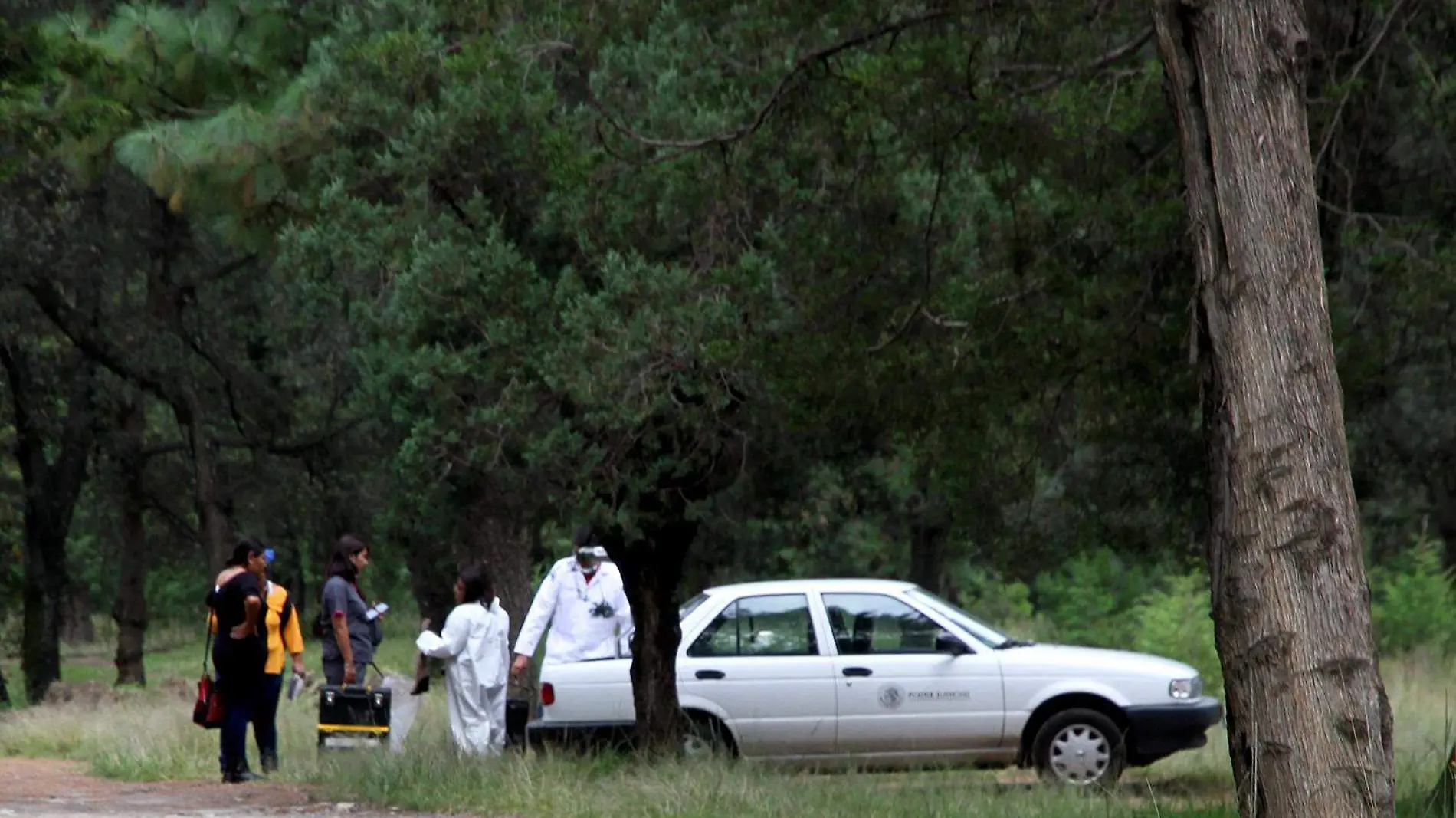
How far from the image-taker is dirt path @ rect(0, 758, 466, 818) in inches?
420

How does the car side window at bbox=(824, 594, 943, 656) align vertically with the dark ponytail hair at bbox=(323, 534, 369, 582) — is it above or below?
below

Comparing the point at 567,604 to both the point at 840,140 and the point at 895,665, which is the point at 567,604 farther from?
the point at 840,140

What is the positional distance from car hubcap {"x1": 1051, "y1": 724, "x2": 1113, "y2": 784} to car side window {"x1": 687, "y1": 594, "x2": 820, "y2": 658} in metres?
1.94

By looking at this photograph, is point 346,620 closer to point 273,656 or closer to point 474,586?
point 273,656

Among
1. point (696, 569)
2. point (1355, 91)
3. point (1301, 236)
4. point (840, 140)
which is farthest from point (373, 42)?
point (696, 569)

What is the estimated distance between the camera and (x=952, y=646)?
13617 millimetres

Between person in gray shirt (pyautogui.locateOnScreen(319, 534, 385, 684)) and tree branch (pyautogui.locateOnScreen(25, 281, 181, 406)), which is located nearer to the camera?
person in gray shirt (pyautogui.locateOnScreen(319, 534, 385, 684))

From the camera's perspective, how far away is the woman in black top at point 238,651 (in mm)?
12766

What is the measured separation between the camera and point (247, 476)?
2947 centimetres

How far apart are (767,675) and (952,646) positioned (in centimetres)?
137

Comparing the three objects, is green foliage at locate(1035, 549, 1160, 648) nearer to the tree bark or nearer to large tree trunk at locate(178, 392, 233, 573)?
large tree trunk at locate(178, 392, 233, 573)

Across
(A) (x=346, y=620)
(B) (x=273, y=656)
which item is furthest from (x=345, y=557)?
(B) (x=273, y=656)

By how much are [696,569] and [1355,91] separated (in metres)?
17.7

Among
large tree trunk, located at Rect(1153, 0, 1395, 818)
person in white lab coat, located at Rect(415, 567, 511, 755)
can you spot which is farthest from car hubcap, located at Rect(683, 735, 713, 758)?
large tree trunk, located at Rect(1153, 0, 1395, 818)
